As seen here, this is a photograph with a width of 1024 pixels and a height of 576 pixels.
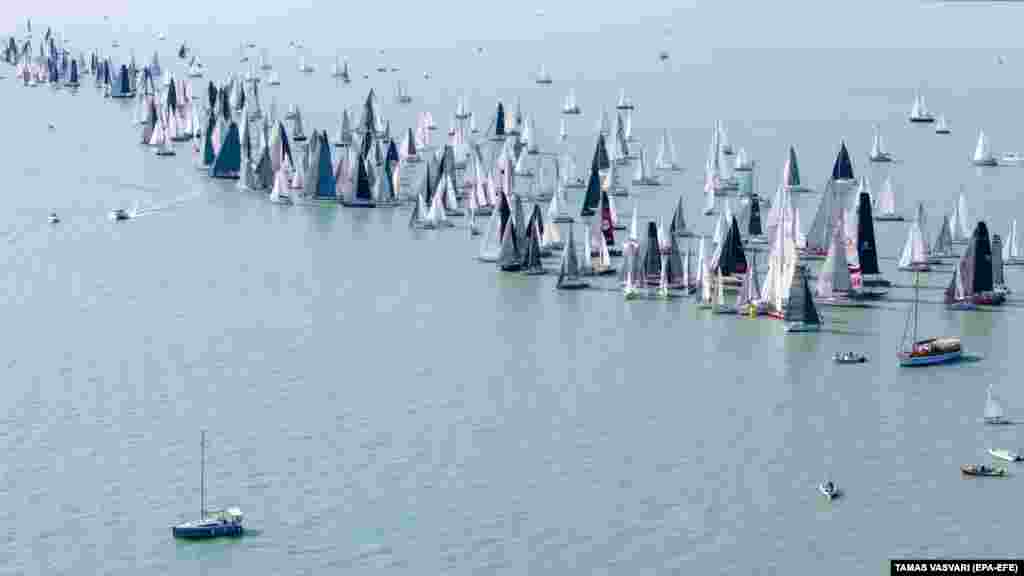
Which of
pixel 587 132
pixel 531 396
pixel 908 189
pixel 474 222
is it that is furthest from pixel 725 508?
pixel 587 132

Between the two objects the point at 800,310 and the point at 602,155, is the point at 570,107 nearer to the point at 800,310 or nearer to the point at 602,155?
the point at 602,155

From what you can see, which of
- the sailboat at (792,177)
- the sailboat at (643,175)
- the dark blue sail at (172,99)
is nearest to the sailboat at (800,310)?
the sailboat at (792,177)

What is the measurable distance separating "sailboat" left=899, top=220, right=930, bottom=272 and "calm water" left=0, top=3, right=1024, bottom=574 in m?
0.79

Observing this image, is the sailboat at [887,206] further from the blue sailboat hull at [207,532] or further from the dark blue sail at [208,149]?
the blue sailboat hull at [207,532]

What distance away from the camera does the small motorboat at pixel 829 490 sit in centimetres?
6900

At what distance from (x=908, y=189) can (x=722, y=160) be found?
11.1 metres

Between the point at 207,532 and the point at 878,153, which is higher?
the point at 878,153

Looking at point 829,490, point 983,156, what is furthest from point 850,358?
point 983,156

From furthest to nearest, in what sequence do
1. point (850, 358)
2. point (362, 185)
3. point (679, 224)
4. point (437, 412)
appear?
point (362, 185) → point (679, 224) → point (850, 358) → point (437, 412)

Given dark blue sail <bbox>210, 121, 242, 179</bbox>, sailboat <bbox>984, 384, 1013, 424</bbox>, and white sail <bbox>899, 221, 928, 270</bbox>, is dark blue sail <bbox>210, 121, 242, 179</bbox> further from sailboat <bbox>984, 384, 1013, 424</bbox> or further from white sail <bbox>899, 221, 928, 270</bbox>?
sailboat <bbox>984, 384, 1013, 424</bbox>

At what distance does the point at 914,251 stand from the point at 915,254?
0.55ft

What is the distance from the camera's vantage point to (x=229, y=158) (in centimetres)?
13975

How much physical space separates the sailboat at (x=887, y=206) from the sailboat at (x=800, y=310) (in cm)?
2692

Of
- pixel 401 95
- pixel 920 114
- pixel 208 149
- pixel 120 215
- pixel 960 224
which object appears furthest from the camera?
pixel 401 95
